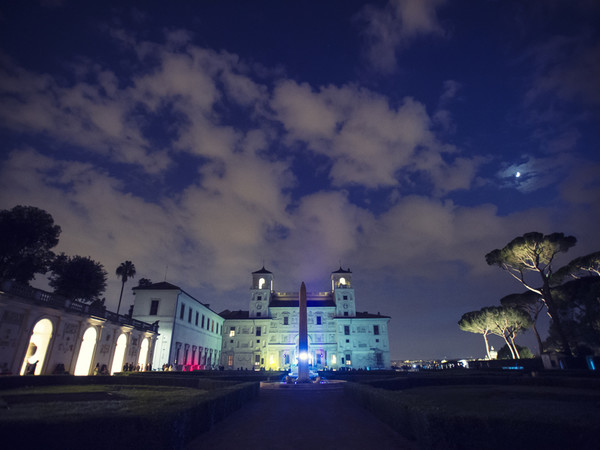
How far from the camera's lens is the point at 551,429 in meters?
5.28

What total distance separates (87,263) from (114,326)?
1656 centimetres

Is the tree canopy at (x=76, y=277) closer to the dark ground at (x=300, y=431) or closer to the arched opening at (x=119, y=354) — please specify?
the arched opening at (x=119, y=354)

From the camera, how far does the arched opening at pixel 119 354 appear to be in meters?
29.3

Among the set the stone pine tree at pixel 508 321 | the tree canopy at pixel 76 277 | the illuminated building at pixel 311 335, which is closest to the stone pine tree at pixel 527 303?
the stone pine tree at pixel 508 321

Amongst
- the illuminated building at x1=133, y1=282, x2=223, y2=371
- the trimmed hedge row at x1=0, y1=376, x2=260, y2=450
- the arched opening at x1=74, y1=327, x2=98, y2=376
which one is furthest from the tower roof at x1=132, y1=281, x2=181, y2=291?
the trimmed hedge row at x1=0, y1=376, x2=260, y2=450

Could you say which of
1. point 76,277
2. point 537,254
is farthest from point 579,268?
point 76,277

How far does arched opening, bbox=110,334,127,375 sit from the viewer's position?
2931 centimetres

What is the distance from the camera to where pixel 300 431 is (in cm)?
847

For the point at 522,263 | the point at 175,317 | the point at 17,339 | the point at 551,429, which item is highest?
the point at 522,263

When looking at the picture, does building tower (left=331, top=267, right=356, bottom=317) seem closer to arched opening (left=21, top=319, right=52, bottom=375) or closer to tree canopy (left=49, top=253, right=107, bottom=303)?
tree canopy (left=49, top=253, right=107, bottom=303)

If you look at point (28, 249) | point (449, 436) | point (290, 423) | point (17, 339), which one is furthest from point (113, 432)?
point (28, 249)

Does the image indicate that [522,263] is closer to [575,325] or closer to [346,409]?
[575,325]

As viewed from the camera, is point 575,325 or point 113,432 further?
point 575,325

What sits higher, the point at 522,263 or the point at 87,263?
the point at 87,263
